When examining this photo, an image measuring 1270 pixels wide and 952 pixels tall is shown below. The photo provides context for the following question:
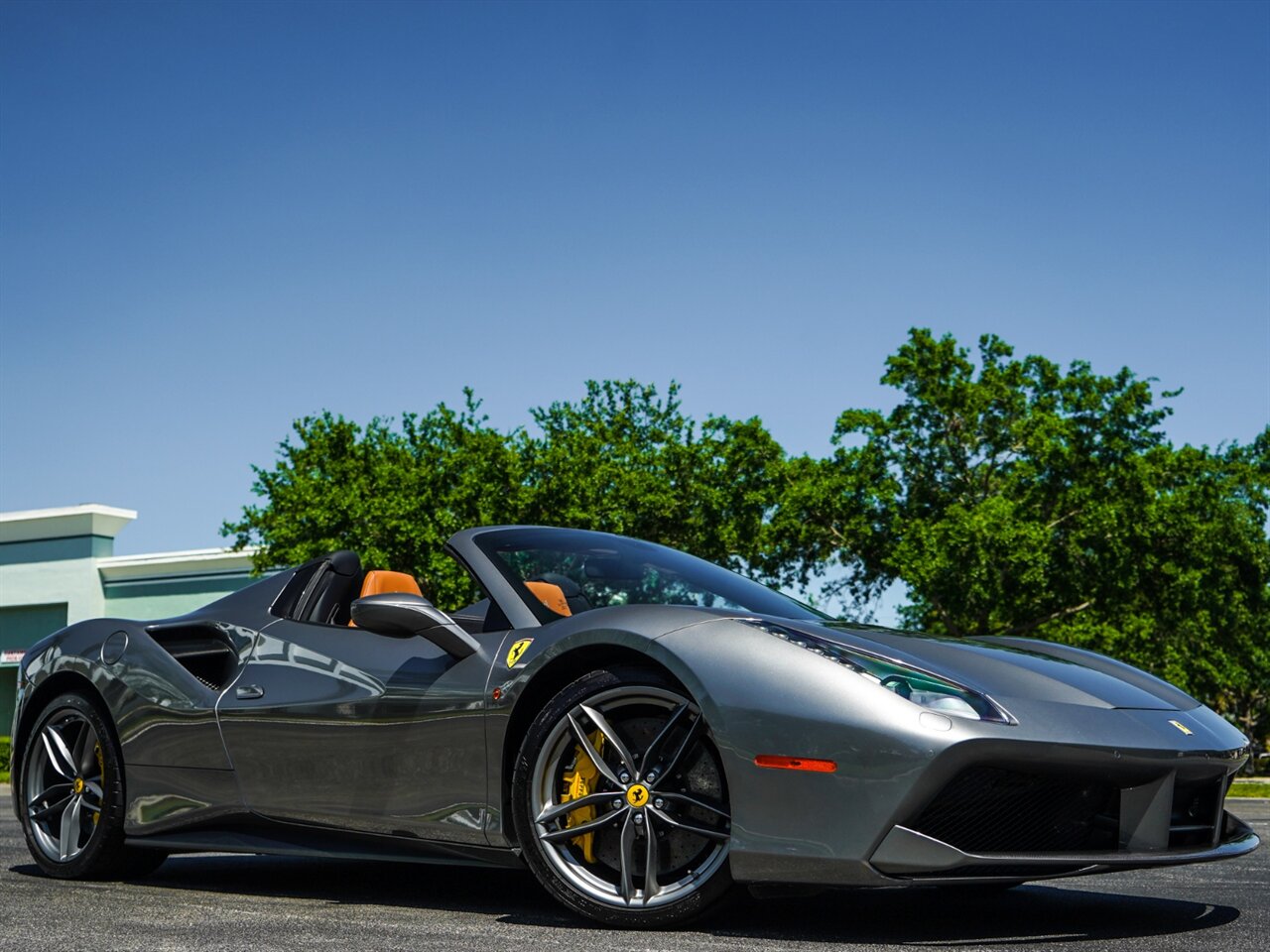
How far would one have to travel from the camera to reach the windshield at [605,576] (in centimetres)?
498

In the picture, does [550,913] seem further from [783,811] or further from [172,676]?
[172,676]

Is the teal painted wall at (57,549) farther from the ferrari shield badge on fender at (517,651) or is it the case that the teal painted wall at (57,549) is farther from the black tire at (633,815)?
the black tire at (633,815)

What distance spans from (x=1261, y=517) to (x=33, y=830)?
111 feet

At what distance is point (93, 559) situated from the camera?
45.3 m

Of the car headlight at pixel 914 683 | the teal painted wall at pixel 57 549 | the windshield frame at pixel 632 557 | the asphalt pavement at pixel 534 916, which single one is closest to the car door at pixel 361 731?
the asphalt pavement at pixel 534 916

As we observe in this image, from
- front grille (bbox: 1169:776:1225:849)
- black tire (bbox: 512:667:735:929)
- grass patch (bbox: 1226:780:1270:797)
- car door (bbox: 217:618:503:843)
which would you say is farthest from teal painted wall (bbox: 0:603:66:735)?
front grille (bbox: 1169:776:1225:849)

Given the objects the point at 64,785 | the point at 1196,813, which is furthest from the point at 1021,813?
the point at 64,785

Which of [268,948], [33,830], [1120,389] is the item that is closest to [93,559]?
[1120,389]

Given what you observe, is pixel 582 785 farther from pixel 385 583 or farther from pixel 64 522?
pixel 64 522

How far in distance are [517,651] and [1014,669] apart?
4.91ft

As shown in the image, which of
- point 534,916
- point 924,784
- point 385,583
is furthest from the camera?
point 385,583

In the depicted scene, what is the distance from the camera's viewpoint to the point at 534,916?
4391 millimetres

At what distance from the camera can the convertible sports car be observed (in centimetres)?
379

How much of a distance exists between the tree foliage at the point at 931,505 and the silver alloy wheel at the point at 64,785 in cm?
2274
